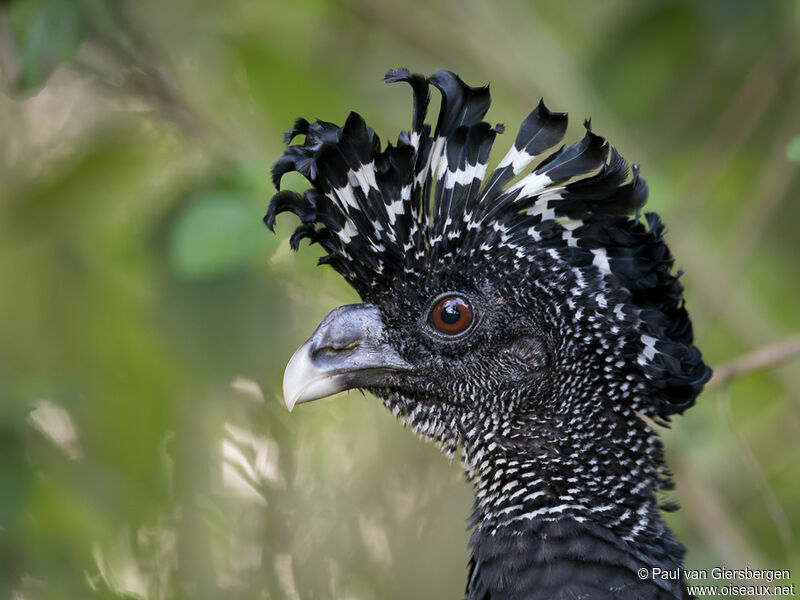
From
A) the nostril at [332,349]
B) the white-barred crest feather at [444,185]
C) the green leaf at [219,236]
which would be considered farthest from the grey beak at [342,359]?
the green leaf at [219,236]

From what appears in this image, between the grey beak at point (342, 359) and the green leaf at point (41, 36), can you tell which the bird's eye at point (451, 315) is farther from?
the green leaf at point (41, 36)

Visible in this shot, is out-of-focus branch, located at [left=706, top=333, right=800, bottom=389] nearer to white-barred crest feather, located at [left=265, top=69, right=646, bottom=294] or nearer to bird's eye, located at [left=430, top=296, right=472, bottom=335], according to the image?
white-barred crest feather, located at [left=265, top=69, right=646, bottom=294]

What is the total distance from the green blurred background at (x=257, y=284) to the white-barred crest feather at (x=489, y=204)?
49 cm

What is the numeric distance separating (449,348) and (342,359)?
0.38 m

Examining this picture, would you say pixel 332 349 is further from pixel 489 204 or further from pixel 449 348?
pixel 489 204

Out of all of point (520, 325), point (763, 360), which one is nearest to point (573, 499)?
point (520, 325)

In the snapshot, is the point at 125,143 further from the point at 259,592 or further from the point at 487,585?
the point at 487,585

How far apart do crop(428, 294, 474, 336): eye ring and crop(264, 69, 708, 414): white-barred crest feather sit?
0.13m

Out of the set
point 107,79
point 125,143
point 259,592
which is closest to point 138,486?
point 259,592

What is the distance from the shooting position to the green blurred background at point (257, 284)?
4.20 m

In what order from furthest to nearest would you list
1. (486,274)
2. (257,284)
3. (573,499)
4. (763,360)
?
1. (257,284)
2. (763,360)
3. (486,274)
4. (573,499)

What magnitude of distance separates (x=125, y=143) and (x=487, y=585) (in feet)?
9.05

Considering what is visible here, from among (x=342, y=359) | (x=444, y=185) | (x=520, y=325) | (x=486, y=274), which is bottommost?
(x=342, y=359)

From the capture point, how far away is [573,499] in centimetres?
311
